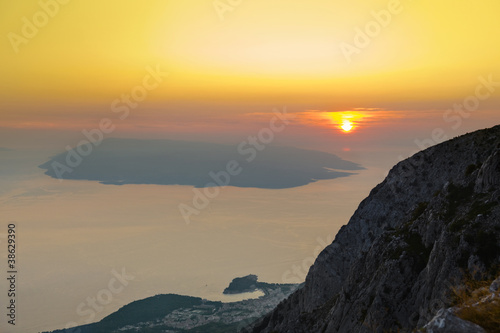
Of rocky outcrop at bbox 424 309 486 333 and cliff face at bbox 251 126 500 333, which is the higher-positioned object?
cliff face at bbox 251 126 500 333

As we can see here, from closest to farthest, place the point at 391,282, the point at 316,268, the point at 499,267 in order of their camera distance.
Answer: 1. the point at 499,267
2. the point at 391,282
3. the point at 316,268

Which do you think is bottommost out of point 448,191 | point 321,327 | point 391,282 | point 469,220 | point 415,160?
point 321,327

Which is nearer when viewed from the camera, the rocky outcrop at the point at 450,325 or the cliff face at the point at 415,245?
the rocky outcrop at the point at 450,325

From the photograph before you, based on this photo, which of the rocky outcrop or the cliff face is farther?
the cliff face

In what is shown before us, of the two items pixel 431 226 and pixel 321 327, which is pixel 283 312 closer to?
pixel 321 327

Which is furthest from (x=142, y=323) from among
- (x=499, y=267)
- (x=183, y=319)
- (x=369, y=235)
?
(x=499, y=267)

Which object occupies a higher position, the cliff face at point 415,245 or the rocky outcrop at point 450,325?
the cliff face at point 415,245

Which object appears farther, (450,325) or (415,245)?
(415,245)

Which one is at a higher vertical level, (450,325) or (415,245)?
(415,245)
